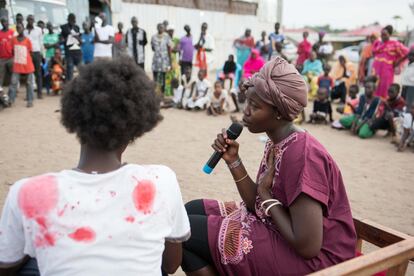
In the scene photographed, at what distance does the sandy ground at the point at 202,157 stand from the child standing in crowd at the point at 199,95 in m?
1.02

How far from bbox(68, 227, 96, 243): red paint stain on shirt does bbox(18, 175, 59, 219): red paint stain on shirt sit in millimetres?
101

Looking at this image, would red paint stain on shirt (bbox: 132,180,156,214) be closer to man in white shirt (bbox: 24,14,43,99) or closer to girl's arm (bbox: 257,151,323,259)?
girl's arm (bbox: 257,151,323,259)

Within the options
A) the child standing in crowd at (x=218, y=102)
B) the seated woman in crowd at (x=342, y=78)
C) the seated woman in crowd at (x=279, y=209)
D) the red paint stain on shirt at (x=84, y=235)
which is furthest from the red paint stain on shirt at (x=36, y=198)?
the seated woman in crowd at (x=342, y=78)

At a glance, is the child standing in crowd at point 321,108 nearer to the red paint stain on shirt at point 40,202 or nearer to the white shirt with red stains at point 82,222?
the white shirt with red stains at point 82,222

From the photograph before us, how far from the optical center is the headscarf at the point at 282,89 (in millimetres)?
1816

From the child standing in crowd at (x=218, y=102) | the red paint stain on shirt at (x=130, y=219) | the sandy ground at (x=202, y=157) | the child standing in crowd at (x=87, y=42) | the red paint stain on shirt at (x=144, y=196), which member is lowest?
the sandy ground at (x=202, y=157)

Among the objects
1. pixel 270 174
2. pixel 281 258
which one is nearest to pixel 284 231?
pixel 281 258

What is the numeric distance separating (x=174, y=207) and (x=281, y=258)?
0.63 metres

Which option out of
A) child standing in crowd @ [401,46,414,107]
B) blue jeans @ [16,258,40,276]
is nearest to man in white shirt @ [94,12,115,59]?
child standing in crowd @ [401,46,414,107]

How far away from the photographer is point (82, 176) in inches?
48.3

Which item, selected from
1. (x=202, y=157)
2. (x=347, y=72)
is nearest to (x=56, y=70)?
(x=202, y=157)

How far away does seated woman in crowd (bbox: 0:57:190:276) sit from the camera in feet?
3.89

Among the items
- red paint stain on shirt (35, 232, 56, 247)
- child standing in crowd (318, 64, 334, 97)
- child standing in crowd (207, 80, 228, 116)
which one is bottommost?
child standing in crowd (207, 80, 228, 116)

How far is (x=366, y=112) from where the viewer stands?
721cm
